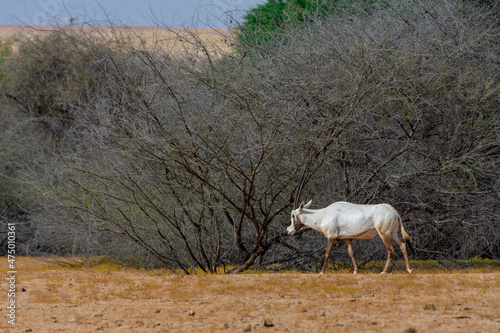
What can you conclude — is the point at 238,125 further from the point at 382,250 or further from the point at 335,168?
the point at 382,250

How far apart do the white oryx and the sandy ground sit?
0.56m

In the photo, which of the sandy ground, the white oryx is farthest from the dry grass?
the sandy ground

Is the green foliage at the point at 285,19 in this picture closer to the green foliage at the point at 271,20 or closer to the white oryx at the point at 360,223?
the green foliage at the point at 271,20

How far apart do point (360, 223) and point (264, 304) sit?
202cm

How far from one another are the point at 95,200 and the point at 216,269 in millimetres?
2690

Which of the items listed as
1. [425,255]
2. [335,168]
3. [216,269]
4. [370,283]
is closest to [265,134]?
[335,168]

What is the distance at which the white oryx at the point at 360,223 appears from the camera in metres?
8.13

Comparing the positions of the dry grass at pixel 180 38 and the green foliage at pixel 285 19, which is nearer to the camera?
the dry grass at pixel 180 38

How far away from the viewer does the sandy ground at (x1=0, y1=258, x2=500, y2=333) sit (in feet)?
19.1

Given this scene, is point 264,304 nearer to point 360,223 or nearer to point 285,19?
point 360,223

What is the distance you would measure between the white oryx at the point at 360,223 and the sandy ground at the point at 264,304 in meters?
0.56

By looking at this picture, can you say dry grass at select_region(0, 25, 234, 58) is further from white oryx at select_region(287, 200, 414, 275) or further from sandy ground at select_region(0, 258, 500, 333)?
sandy ground at select_region(0, 258, 500, 333)

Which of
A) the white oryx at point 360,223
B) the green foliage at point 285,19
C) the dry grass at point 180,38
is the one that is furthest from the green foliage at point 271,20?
the white oryx at point 360,223

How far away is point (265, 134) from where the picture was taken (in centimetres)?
1012
